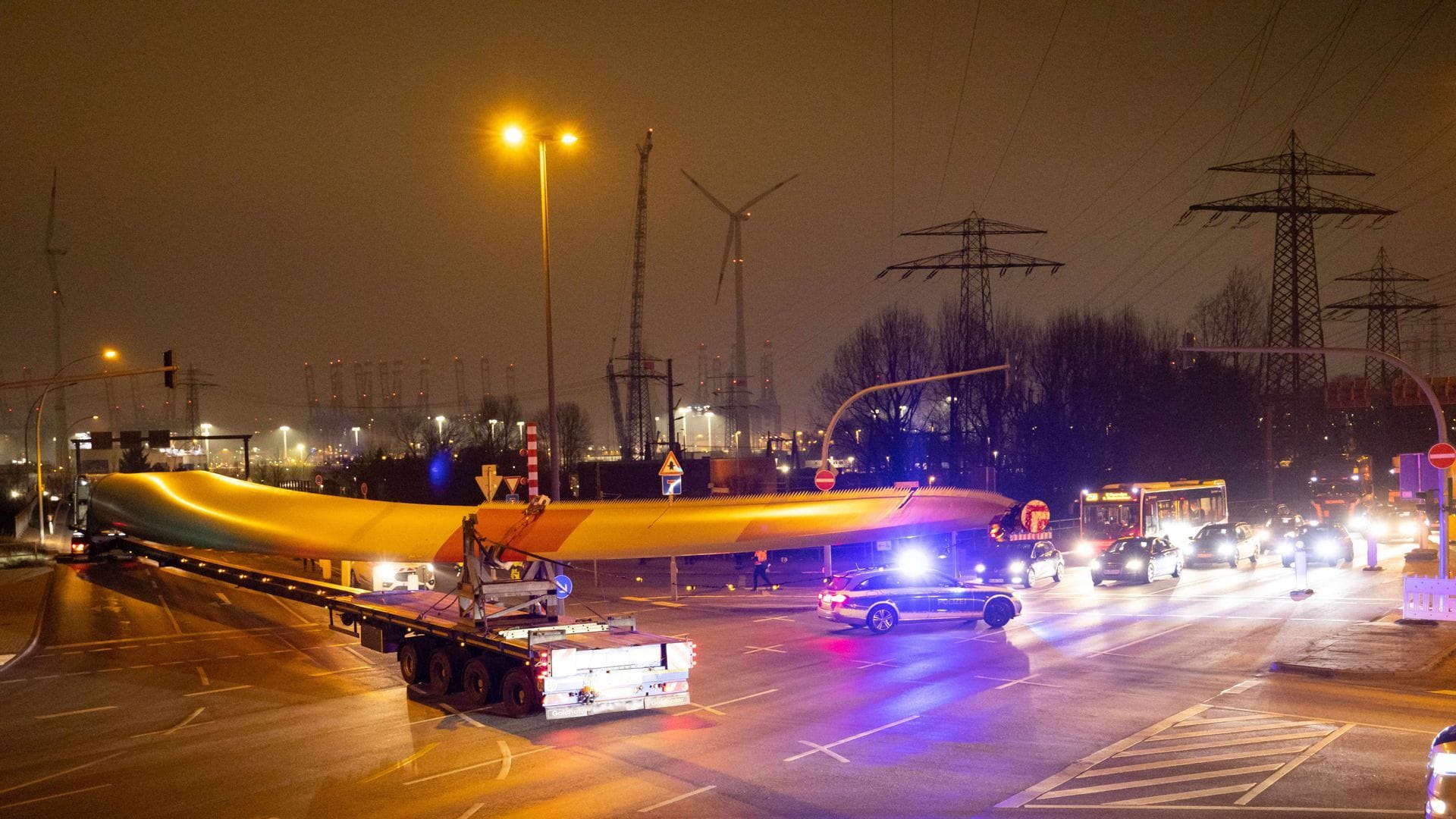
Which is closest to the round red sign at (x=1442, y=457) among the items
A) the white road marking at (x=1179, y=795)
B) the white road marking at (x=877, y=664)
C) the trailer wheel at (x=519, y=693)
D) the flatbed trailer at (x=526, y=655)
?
the white road marking at (x=877, y=664)

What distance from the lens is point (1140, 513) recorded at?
4381 cm

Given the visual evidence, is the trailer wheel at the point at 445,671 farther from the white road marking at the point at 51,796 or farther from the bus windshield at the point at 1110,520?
the bus windshield at the point at 1110,520

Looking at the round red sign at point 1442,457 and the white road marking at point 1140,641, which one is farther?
the round red sign at point 1442,457

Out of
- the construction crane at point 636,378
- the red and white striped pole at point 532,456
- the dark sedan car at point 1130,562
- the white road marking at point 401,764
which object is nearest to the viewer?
the white road marking at point 401,764

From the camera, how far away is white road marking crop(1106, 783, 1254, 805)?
36.2 ft

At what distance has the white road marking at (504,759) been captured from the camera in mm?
12664

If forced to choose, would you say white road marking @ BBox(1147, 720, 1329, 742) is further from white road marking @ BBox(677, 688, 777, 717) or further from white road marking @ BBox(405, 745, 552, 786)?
white road marking @ BBox(405, 745, 552, 786)

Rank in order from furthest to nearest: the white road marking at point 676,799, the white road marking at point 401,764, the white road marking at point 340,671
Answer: the white road marking at point 340,671
the white road marking at point 401,764
the white road marking at point 676,799

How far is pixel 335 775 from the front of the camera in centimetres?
1285

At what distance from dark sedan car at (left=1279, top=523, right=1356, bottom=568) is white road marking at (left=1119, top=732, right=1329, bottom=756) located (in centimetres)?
2866

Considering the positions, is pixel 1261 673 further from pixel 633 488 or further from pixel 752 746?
pixel 633 488

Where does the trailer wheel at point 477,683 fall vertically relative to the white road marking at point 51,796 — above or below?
above

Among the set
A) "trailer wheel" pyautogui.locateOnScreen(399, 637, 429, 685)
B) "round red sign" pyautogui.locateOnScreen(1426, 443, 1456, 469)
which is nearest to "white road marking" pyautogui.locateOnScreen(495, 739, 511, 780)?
"trailer wheel" pyautogui.locateOnScreen(399, 637, 429, 685)

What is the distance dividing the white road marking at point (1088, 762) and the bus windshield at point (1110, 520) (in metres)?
29.7
